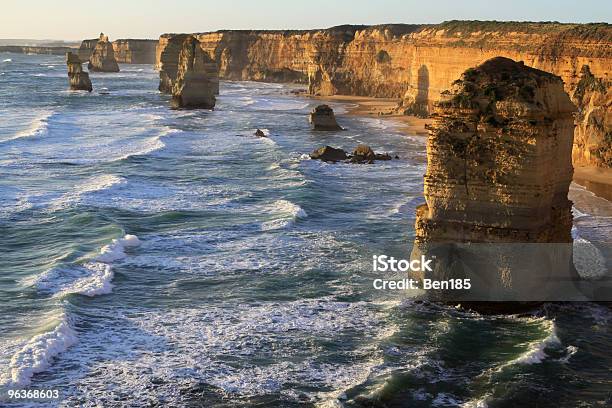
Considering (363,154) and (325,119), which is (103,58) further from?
(363,154)

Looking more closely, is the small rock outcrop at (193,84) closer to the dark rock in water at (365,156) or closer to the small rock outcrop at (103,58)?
the dark rock in water at (365,156)

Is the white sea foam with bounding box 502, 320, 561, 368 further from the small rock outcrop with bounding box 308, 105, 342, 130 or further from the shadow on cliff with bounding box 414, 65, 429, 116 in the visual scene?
the shadow on cliff with bounding box 414, 65, 429, 116

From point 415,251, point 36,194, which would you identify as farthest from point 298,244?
point 36,194

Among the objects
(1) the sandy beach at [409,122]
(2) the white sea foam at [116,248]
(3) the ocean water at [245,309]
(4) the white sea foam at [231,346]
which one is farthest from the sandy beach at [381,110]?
(4) the white sea foam at [231,346]

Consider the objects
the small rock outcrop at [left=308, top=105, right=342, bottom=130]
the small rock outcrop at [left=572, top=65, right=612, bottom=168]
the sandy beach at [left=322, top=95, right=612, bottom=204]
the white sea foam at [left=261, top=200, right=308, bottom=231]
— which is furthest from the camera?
the small rock outcrop at [left=308, top=105, right=342, bottom=130]

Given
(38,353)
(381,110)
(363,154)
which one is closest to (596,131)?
(363,154)

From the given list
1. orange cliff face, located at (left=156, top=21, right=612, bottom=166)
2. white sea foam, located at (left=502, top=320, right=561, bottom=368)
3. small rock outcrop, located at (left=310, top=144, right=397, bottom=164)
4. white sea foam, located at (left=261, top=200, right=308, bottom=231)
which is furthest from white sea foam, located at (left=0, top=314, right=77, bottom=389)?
small rock outcrop, located at (left=310, top=144, right=397, bottom=164)
